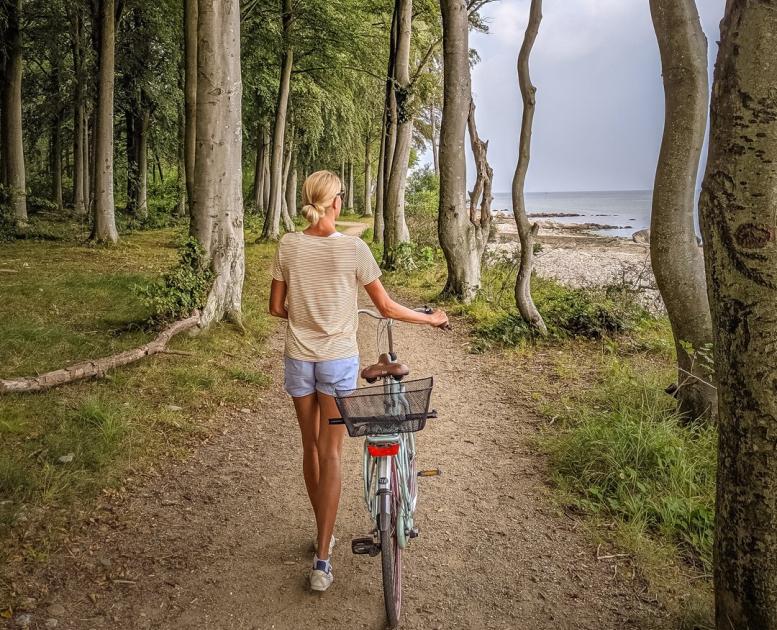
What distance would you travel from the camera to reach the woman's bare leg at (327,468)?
338 centimetres

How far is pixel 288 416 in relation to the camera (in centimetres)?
660

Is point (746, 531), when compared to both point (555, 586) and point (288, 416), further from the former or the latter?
point (288, 416)

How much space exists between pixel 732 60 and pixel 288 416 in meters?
A: 5.15

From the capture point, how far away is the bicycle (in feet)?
9.50

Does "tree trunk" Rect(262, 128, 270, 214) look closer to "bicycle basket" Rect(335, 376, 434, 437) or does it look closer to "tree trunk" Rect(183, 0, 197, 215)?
"tree trunk" Rect(183, 0, 197, 215)

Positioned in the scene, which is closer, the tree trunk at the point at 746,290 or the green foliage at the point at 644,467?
the tree trunk at the point at 746,290

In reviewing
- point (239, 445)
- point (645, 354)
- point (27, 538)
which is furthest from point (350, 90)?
point (27, 538)

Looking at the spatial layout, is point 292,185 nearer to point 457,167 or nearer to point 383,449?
point 457,167

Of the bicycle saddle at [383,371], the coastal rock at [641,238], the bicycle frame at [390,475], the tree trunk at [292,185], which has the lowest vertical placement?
the bicycle frame at [390,475]

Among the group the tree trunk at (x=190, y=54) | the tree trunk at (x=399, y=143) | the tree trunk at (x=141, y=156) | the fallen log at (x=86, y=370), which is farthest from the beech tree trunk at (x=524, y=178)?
the tree trunk at (x=141, y=156)

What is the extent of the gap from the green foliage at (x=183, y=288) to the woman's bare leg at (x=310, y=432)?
509 centimetres

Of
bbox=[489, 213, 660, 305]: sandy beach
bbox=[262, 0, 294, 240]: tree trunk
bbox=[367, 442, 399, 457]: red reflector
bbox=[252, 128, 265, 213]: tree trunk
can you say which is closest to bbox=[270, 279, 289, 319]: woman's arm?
bbox=[367, 442, 399, 457]: red reflector

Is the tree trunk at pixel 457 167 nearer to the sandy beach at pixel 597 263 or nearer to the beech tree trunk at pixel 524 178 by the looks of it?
the beech tree trunk at pixel 524 178

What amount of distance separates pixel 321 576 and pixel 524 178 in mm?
7495
